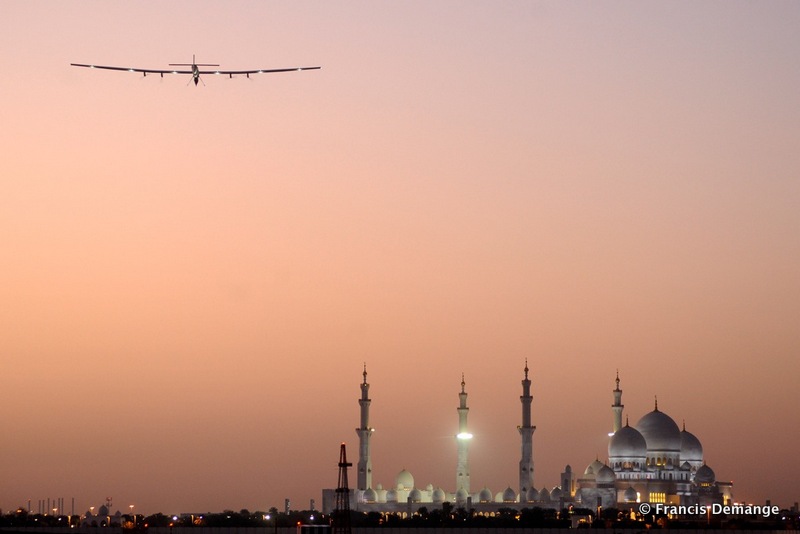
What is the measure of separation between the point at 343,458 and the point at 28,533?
5157cm

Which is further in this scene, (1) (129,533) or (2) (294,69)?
(1) (129,533)

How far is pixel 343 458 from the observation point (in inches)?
6668

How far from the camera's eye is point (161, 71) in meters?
Result: 125

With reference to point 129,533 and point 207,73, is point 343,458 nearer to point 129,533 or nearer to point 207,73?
point 129,533

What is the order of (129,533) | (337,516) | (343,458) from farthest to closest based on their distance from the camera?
1. (129,533)
2. (337,516)
3. (343,458)

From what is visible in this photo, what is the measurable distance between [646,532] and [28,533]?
270ft

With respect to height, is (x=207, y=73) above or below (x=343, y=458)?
above

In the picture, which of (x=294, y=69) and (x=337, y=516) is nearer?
(x=294, y=69)

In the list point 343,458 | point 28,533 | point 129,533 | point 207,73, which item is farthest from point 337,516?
point 207,73

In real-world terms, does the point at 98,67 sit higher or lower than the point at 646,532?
higher

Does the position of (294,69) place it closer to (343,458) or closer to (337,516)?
(343,458)

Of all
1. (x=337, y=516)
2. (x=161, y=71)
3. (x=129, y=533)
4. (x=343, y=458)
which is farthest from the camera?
(x=129, y=533)

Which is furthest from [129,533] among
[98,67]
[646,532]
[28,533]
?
[98,67]

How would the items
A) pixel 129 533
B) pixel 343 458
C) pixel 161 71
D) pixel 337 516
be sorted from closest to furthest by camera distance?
pixel 161 71, pixel 343 458, pixel 337 516, pixel 129 533
